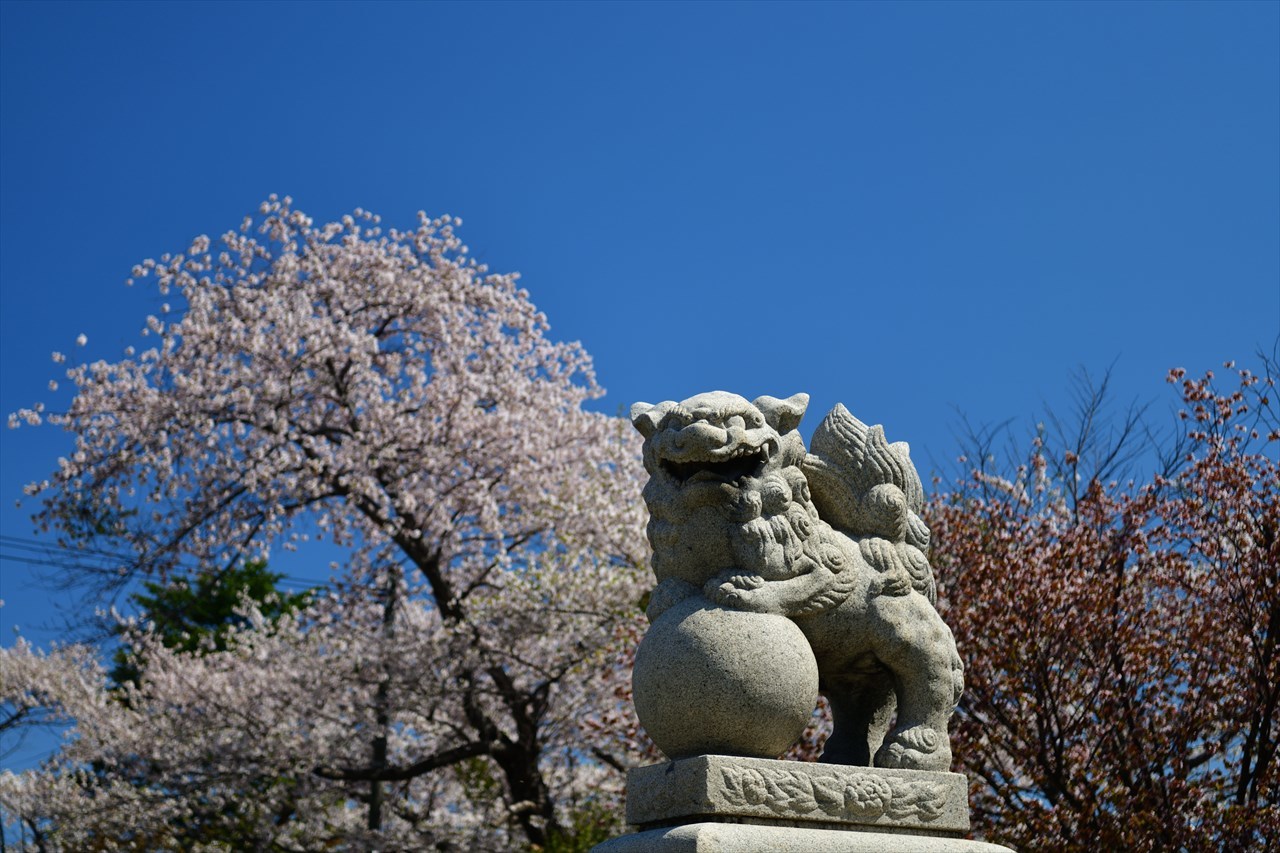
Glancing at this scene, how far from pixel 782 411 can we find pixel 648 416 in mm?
522

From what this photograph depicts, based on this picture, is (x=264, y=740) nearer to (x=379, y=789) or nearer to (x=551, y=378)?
(x=379, y=789)

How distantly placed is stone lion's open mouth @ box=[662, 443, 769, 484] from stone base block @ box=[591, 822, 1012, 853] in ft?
4.06

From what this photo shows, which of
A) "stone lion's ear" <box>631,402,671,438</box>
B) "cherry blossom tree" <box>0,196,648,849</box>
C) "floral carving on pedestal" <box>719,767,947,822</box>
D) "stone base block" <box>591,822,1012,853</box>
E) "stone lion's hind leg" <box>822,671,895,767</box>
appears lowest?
"stone base block" <box>591,822,1012,853</box>

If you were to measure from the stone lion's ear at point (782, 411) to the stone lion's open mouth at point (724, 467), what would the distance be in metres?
0.20

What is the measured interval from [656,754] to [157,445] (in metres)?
6.18

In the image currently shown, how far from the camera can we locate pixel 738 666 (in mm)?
4469

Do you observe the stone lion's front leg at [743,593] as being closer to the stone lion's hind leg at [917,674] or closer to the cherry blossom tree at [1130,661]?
the stone lion's hind leg at [917,674]

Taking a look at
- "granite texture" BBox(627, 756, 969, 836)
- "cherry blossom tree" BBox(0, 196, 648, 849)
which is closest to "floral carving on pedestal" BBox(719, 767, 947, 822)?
"granite texture" BBox(627, 756, 969, 836)

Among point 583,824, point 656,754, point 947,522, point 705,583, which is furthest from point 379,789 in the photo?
point 705,583

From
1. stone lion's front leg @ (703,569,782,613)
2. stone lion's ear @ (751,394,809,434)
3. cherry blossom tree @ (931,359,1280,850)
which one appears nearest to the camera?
stone lion's front leg @ (703,569,782,613)

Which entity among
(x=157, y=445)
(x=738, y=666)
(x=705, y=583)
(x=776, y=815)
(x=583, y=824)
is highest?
(x=157, y=445)

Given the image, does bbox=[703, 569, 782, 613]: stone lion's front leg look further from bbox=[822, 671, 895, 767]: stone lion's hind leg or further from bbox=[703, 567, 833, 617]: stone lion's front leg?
bbox=[822, 671, 895, 767]: stone lion's hind leg

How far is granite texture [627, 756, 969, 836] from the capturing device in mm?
4391

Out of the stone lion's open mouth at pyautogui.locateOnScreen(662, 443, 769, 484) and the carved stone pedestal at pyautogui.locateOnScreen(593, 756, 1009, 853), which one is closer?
the carved stone pedestal at pyautogui.locateOnScreen(593, 756, 1009, 853)
